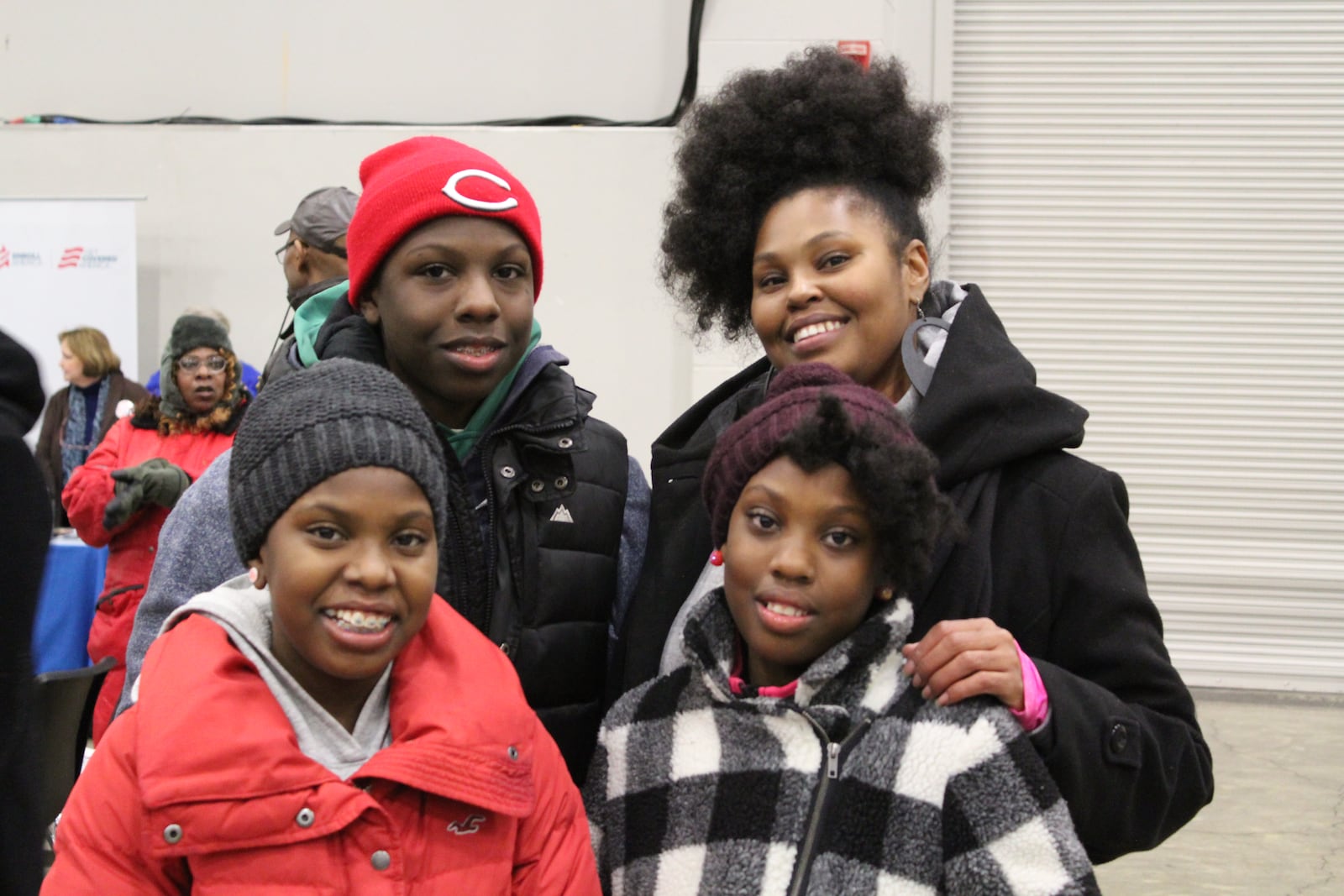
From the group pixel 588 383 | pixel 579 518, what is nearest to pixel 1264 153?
pixel 588 383

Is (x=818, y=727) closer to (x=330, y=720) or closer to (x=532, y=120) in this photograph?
(x=330, y=720)

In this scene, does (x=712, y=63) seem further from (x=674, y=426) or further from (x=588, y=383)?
(x=674, y=426)

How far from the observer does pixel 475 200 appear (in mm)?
1800

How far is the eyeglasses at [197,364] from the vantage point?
15.7 ft

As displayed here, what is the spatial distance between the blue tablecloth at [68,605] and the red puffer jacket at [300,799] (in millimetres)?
3858

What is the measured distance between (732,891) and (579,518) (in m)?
0.59

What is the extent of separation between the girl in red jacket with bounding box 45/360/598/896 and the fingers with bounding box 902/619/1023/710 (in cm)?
48

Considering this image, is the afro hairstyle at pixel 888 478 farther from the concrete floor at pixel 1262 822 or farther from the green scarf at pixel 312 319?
the concrete floor at pixel 1262 822

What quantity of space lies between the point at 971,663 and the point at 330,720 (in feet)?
2.41

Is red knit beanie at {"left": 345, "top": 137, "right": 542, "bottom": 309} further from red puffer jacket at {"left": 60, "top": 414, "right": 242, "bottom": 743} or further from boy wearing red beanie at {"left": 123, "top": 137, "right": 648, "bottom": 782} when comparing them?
red puffer jacket at {"left": 60, "top": 414, "right": 242, "bottom": 743}

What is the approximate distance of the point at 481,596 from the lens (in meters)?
1.83

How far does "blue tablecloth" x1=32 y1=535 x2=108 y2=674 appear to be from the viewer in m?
4.98

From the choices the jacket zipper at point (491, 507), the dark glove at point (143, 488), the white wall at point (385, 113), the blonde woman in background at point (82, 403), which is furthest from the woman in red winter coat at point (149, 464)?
the jacket zipper at point (491, 507)

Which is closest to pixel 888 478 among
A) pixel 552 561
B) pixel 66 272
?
A: pixel 552 561
